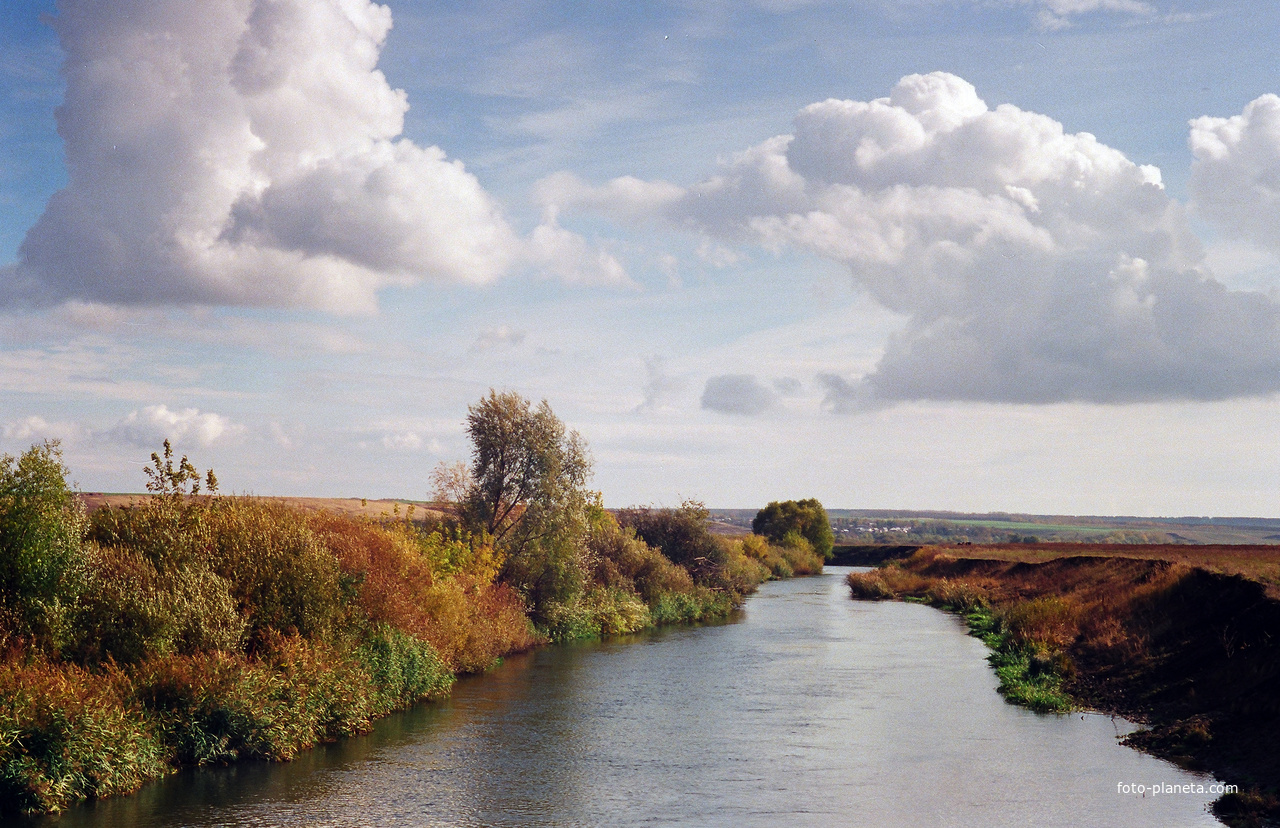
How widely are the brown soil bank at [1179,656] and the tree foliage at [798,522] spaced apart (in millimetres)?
76826

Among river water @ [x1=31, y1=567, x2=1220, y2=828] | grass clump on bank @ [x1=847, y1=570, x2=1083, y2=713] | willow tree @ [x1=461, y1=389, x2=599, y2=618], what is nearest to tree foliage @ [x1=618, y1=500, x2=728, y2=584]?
grass clump on bank @ [x1=847, y1=570, x2=1083, y2=713]

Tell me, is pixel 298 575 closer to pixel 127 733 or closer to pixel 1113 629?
pixel 127 733

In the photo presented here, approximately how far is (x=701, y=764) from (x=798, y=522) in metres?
113

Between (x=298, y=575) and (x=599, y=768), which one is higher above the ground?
(x=298, y=575)

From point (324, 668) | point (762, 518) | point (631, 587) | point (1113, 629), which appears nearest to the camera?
point (324, 668)

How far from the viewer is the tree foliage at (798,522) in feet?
436

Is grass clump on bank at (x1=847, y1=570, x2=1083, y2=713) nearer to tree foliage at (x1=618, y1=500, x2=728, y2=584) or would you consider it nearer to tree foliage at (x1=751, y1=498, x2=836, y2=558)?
tree foliage at (x1=618, y1=500, x2=728, y2=584)

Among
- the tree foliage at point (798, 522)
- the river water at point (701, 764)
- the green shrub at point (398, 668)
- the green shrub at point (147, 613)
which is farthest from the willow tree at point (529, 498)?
the tree foliage at point (798, 522)

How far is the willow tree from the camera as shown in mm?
44781

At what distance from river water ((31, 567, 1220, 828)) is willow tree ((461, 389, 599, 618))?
853cm

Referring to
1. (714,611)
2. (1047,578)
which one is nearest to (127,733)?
(714,611)

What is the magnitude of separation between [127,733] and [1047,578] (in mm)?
54077

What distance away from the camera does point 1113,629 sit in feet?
118

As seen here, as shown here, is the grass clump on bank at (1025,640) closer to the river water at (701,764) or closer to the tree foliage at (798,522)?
the river water at (701,764)
